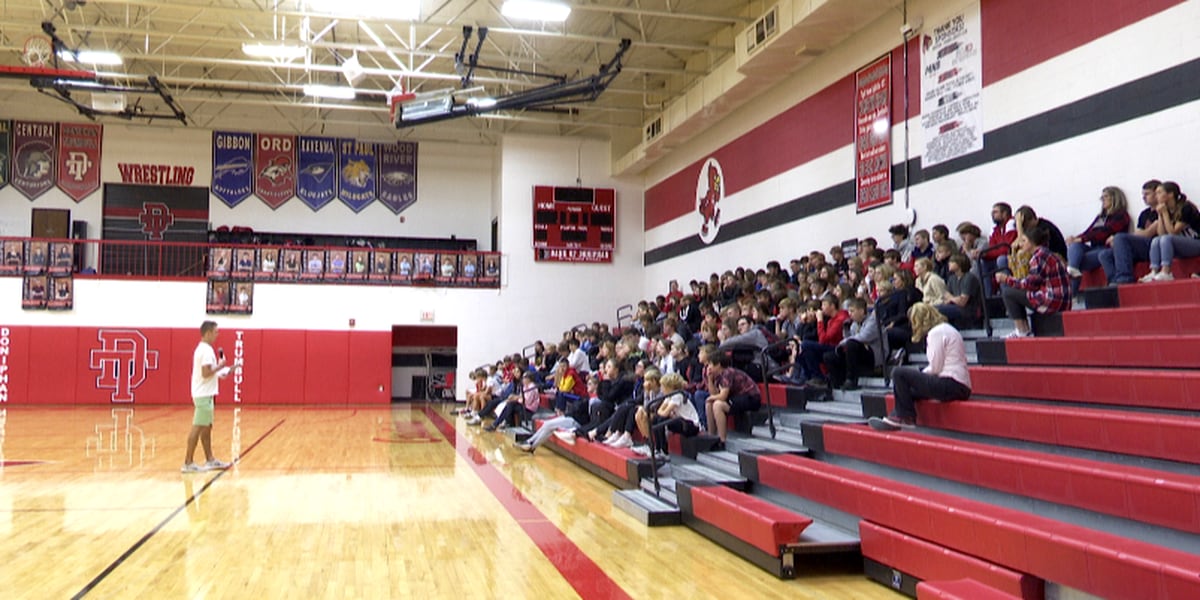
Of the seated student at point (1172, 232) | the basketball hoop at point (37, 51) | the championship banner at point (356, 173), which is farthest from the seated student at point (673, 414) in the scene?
the championship banner at point (356, 173)

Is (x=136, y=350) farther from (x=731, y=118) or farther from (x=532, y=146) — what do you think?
(x=731, y=118)

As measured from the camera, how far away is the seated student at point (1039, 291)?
6414mm

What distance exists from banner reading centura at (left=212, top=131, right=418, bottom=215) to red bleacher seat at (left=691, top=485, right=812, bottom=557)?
1748 centimetres

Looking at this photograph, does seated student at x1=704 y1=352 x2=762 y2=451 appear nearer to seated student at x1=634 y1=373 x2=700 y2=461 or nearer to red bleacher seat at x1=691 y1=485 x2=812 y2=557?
seated student at x1=634 y1=373 x2=700 y2=461

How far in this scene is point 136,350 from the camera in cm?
1845

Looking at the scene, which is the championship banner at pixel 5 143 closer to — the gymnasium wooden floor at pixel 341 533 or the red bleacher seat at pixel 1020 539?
the gymnasium wooden floor at pixel 341 533

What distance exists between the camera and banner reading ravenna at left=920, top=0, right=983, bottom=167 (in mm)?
9375


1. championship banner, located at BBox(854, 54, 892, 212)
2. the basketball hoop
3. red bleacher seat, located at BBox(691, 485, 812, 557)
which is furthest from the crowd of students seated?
the basketball hoop

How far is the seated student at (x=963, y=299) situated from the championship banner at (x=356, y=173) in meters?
17.0

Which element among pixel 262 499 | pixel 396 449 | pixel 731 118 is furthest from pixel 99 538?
pixel 731 118

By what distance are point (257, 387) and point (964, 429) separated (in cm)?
1665

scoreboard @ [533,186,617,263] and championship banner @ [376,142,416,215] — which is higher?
championship banner @ [376,142,416,215]

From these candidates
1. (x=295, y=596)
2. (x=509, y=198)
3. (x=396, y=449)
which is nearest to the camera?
(x=295, y=596)

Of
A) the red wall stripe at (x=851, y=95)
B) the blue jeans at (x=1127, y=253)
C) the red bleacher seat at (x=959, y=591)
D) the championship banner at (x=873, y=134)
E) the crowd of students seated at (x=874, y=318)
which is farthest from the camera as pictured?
the championship banner at (x=873, y=134)
